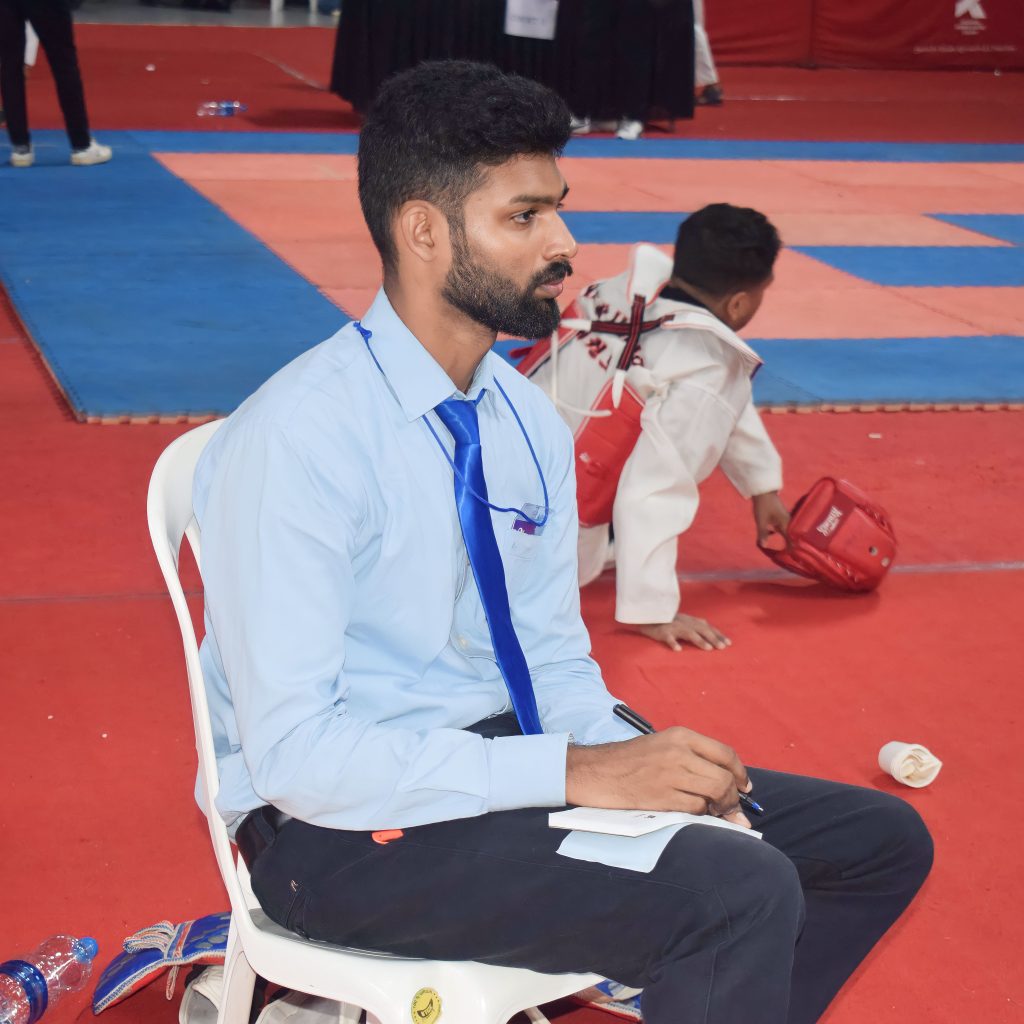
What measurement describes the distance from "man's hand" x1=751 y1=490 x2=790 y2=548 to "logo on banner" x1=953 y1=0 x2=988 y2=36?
16.4 m

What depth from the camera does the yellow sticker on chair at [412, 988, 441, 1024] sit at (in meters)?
2.07

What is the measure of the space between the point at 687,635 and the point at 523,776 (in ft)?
7.44

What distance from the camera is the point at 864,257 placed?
30.7ft

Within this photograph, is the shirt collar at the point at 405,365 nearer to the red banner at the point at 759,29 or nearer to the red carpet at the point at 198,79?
the red carpet at the point at 198,79

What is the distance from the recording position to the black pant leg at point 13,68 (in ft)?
31.9

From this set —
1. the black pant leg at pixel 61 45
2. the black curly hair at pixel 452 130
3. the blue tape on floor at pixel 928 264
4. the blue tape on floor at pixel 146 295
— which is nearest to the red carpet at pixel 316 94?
the black pant leg at pixel 61 45

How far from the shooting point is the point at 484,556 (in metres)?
2.32

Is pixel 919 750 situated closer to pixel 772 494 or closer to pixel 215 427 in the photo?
pixel 772 494

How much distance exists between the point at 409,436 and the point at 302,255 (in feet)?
21.4

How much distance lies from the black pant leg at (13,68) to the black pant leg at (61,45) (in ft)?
0.39

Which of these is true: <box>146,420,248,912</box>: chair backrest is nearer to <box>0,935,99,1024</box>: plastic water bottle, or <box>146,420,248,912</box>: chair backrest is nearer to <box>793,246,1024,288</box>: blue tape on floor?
<box>0,935,99,1024</box>: plastic water bottle

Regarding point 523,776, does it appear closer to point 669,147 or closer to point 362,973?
point 362,973

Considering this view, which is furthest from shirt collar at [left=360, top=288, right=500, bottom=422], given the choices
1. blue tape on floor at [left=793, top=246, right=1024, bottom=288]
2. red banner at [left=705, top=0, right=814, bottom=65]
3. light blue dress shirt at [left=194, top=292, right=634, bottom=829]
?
red banner at [left=705, top=0, right=814, bottom=65]

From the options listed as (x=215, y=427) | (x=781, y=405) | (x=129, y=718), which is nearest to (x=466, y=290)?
(x=215, y=427)
